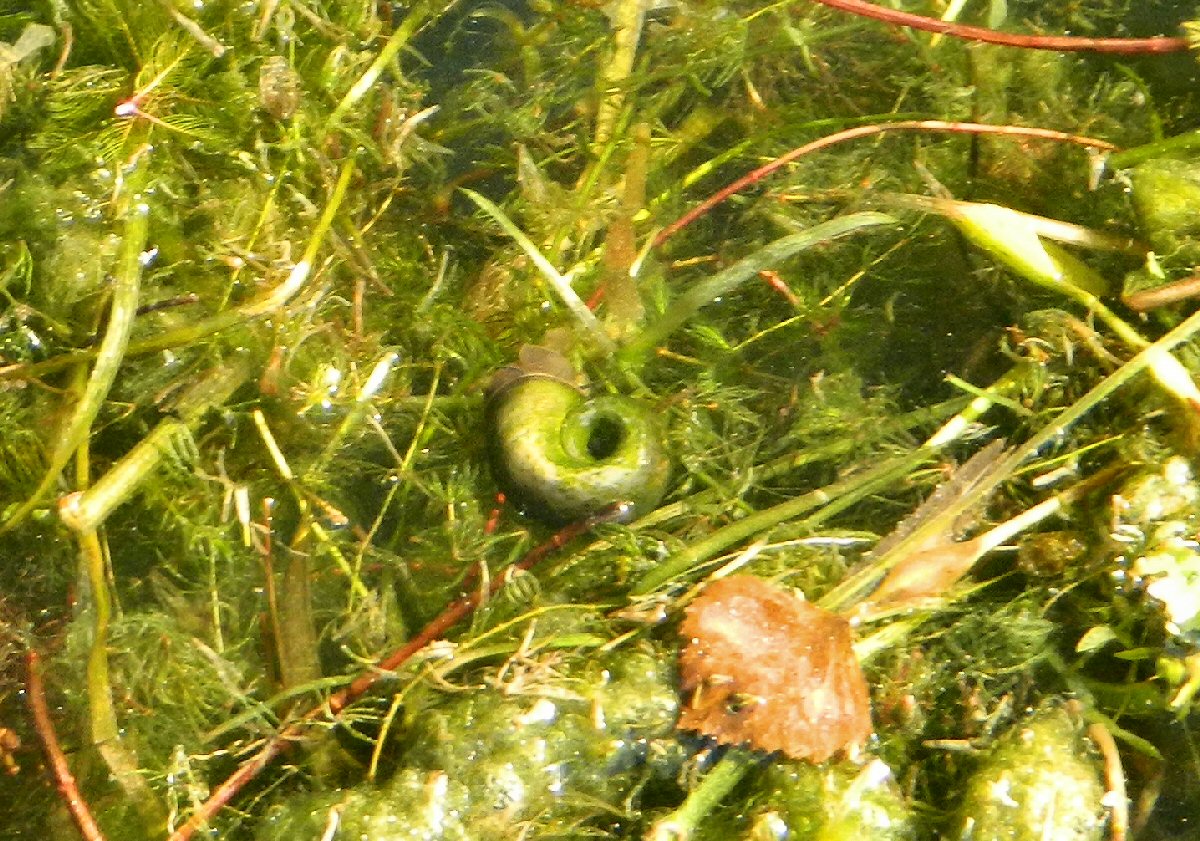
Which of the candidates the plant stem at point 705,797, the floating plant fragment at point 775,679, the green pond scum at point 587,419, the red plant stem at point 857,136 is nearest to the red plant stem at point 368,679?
the green pond scum at point 587,419

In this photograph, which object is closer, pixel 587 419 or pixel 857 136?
pixel 587 419

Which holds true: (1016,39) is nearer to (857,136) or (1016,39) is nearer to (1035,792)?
(857,136)

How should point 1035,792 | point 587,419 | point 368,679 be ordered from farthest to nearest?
point 587,419
point 368,679
point 1035,792

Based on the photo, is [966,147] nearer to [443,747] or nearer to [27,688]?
[443,747]

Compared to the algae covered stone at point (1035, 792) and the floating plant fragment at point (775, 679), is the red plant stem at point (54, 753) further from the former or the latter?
the algae covered stone at point (1035, 792)

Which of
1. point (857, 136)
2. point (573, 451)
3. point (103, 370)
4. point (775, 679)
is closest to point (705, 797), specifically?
point (775, 679)

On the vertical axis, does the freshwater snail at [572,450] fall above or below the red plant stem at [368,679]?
above

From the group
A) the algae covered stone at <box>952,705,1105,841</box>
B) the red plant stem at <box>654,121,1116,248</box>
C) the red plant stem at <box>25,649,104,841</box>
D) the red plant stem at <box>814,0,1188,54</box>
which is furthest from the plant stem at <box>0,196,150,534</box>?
the algae covered stone at <box>952,705,1105,841</box>
